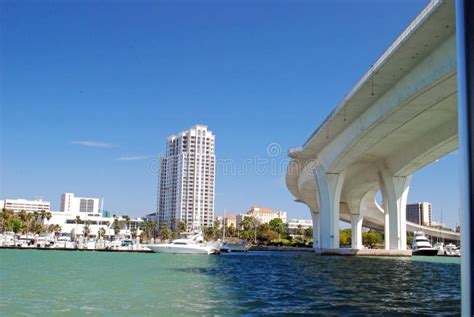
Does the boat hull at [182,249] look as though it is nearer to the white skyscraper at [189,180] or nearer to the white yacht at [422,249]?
the white yacht at [422,249]

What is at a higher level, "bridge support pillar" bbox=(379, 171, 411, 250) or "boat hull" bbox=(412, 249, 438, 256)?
"bridge support pillar" bbox=(379, 171, 411, 250)

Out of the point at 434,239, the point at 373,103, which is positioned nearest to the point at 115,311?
the point at 373,103

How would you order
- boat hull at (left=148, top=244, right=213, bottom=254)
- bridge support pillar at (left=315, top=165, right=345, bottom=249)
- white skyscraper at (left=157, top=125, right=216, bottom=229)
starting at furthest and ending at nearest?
white skyscraper at (left=157, top=125, right=216, bottom=229), boat hull at (left=148, top=244, right=213, bottom=254), bridge support pillar at (left=315, top=165, right=345, bottom=249)

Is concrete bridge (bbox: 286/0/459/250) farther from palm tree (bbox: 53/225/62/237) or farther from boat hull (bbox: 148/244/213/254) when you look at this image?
palm tree (bbox: 53/225/62/237)

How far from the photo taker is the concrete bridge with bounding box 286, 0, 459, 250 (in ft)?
87.8

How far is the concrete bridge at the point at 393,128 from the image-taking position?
26764mm

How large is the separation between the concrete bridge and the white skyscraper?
79.6 meters

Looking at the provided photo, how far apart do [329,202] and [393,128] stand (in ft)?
67.3

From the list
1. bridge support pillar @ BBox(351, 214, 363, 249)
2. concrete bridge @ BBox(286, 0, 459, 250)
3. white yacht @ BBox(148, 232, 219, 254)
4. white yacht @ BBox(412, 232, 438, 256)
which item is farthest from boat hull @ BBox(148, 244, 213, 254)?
white yacht @ BBox(412, 232, 438, 256)

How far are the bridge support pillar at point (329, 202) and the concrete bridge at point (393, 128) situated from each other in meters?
0.12

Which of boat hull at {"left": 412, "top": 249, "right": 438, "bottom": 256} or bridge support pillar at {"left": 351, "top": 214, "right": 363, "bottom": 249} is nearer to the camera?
boat hull at {"left": 412, "top": 249, "right": 438, "bottom": 256}

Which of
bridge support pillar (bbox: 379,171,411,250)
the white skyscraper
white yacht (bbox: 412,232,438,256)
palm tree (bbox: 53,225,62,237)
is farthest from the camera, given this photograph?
the white skyscraper

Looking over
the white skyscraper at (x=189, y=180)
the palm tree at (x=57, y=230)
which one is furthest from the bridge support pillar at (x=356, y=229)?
the white skyscraper at (x=189, y=180)

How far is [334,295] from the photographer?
55.2 ft
